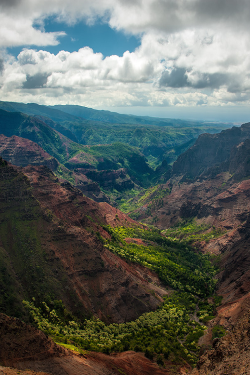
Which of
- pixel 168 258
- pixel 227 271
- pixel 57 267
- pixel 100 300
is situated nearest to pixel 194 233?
pixel 168 258

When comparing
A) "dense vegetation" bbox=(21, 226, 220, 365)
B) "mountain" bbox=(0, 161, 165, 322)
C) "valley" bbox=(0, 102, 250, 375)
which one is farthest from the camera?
"mountain" bbox=(0, 161, 165, 322)

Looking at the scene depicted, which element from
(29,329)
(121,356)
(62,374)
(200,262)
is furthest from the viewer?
(200,262)

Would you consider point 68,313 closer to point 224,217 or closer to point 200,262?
point 200,262

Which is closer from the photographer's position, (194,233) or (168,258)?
(168,258)

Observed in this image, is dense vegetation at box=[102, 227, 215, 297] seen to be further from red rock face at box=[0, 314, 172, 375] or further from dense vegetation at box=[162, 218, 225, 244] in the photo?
red rock face at box=[0, 314, 172, 375]

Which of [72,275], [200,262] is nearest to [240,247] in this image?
[200,262]

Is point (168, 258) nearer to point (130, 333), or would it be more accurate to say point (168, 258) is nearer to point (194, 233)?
point (194, 233)

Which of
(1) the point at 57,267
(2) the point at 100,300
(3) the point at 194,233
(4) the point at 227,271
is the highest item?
(1) the point at 57,267

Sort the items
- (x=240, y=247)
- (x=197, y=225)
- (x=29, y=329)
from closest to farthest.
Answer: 1. (x=29, y=329)
2. (x=240, y=247)
3. (x=197, y=225)

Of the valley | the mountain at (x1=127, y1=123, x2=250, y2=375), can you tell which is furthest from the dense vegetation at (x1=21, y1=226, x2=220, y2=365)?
the mountain at (x1=127, y1=123, x2=250, y2=375)

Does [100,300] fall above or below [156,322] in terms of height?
above

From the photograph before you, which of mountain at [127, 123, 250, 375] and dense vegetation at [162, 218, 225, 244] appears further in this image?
dense vegetation at [162, 218, 225, 244]
